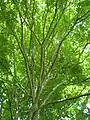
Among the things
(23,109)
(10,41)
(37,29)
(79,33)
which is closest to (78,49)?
(79,33)

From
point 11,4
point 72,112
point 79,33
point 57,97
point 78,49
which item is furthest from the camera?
point 72,112

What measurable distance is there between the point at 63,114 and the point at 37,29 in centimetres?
485

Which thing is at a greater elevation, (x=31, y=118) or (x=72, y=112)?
(x=72, y=112)

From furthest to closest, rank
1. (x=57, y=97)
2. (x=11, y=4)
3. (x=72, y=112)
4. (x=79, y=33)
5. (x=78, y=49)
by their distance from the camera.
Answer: (x=72, y=112)
(x=57, y=97)
(x=78, y=49)
(x=79, y=33)
(x=11, y=4)

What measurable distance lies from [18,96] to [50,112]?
108 inches

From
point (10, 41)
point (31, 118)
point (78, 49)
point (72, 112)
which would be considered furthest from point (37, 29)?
point (72, 112)

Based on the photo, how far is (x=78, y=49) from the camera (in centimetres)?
1259

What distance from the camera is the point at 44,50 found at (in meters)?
10.2

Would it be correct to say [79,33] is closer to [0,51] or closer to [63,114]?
[0,51]

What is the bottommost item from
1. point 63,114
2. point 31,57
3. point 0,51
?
point 63,114

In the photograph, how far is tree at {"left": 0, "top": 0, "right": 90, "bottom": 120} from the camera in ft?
32.6

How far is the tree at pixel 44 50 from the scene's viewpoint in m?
9.92

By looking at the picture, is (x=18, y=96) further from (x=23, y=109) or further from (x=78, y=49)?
(x=78, y=49)

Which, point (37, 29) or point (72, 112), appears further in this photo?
point (72, 112)
